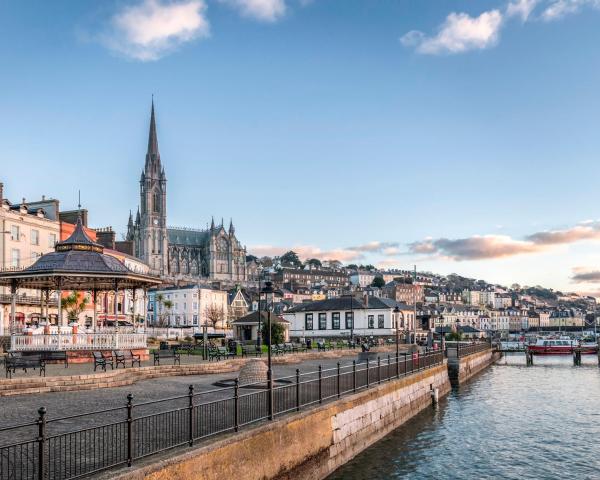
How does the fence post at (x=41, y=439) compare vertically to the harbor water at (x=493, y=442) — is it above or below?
above

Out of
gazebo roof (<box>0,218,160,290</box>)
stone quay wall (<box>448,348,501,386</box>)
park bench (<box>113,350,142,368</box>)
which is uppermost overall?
gazebo roof (<box>0,218,160,290</box>)

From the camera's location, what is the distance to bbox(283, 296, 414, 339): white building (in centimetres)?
8219

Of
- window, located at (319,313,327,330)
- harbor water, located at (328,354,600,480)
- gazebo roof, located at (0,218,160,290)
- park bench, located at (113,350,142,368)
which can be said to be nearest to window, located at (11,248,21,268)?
gazebo roof, located at (0,218,160,290)

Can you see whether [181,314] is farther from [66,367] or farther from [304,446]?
[304,446]

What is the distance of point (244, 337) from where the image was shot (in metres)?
70.8

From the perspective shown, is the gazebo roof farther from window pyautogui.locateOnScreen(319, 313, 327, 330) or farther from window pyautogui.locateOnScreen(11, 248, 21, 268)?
window pyautogui.locateOnScreen(319, 313, 327, 330)

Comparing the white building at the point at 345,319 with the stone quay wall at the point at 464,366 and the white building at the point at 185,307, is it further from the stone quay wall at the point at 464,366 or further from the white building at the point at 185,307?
the white building at the point at 185,307

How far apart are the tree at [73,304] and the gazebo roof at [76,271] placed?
20757 millimetres

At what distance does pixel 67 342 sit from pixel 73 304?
27.6 metres

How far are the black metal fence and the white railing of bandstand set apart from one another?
43.4ft

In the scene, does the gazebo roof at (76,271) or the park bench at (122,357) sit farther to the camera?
the gazebo roof at (76,271)

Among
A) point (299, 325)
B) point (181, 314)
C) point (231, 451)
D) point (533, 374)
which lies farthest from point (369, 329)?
point (231, 451)

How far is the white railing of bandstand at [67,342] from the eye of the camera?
31.3 meters

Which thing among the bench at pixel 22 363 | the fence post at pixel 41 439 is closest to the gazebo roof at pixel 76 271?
the bench at pixel 22 363
